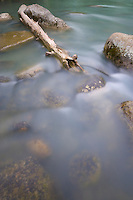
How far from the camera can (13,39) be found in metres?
5.59

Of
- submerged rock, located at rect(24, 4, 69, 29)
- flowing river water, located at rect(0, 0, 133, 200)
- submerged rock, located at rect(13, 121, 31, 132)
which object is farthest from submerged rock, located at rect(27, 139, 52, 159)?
submerged rock, located at rect(24, 4, 69, 29)

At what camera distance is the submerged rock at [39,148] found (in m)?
2.20

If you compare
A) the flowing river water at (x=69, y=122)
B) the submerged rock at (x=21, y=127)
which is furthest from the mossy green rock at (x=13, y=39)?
the submerged rock at (x=21, y=127)

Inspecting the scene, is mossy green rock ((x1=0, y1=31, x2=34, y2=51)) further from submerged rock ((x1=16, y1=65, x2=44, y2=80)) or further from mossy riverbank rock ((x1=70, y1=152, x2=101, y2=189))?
mossy riverbank rock ((x1=70, y1=152, x2=101, y2=189))

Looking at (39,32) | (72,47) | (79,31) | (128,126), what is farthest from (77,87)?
(79,31)

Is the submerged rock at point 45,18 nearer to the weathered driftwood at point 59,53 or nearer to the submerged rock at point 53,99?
the weathered driftwood at point 59,53

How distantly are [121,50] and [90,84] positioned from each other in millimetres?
1611

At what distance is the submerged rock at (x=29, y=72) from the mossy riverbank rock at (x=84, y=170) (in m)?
2.49

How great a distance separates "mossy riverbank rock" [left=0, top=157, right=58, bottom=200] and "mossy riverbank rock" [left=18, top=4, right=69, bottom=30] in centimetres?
711

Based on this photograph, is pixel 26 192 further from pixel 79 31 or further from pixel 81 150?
pixel 79 31

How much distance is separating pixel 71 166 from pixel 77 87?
6.34 feet

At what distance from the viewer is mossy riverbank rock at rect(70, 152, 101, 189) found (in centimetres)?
194

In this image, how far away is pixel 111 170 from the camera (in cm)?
209

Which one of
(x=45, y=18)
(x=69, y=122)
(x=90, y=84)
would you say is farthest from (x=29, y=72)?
(x=45, y=18)
